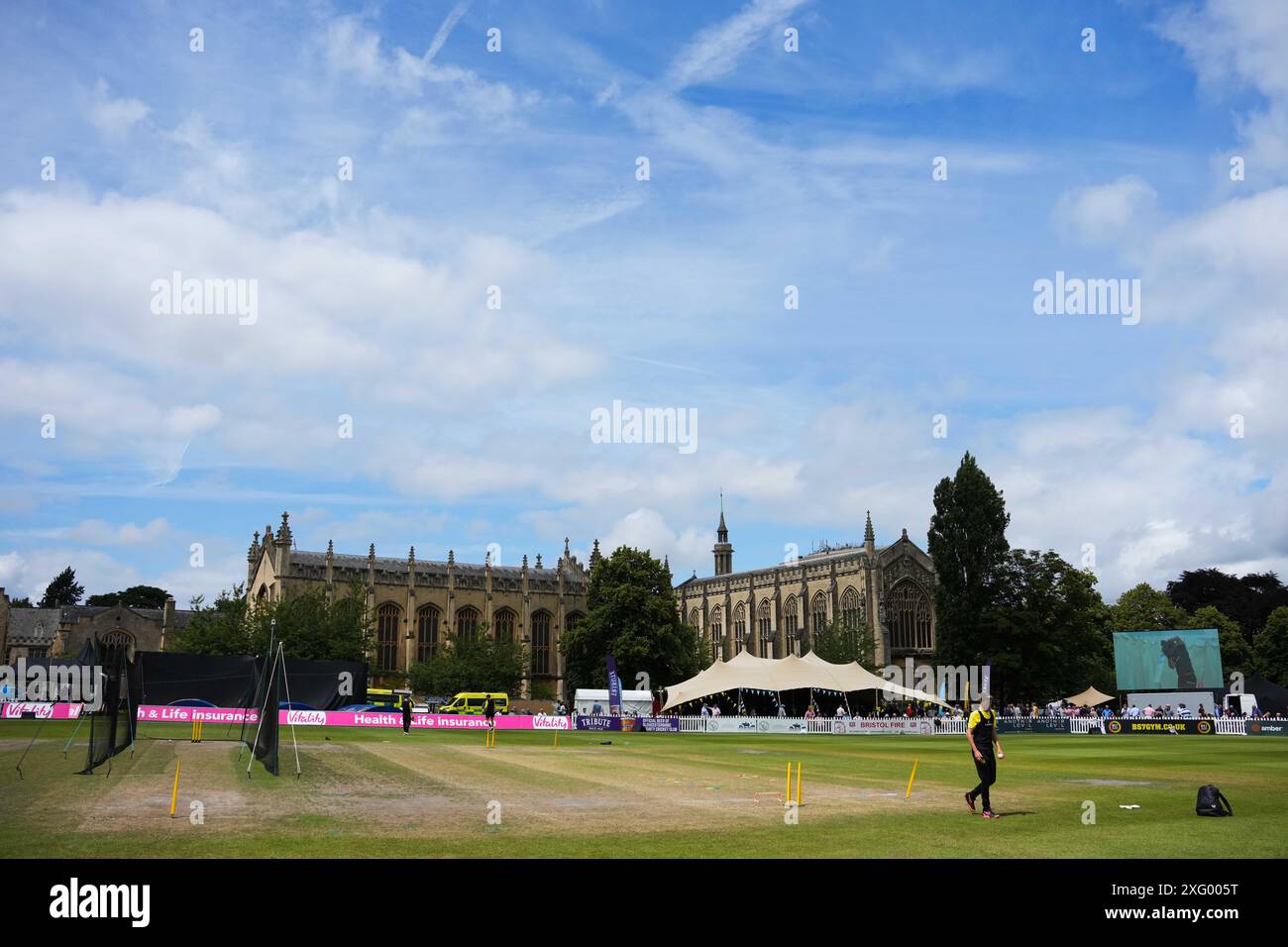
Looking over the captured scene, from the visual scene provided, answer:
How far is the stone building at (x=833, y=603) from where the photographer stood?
103m

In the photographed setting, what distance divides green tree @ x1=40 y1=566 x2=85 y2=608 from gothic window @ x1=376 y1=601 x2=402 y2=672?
79.4m

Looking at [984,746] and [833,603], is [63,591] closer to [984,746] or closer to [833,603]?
[833,603]

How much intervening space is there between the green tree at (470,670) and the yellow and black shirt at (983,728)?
73.0m

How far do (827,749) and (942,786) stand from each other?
58.1 feet

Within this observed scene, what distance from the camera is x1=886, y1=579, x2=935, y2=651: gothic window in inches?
4075

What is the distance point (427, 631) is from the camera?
339ft

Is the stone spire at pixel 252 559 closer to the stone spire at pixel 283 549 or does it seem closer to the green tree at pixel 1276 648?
the stone spire at pixel 283 549

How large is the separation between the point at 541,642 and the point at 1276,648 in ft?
227

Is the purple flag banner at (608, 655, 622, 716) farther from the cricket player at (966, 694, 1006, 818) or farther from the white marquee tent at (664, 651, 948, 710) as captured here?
the cricket player at (966, 694, 1006, 818)

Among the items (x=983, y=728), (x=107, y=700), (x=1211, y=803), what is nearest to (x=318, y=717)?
(x=107, y=700)

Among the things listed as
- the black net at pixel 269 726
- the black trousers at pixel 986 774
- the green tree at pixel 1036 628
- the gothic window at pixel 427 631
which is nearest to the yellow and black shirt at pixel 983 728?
the black trousers at pixel 986 774
